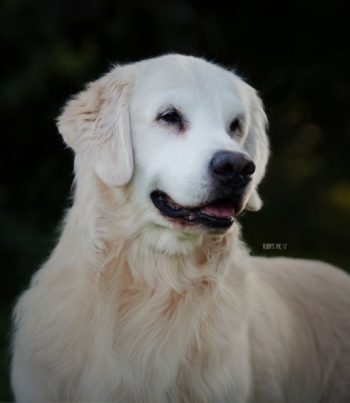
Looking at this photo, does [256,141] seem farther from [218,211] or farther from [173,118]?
[218,211]

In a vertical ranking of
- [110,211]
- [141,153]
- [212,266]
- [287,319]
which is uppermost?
[141,153]

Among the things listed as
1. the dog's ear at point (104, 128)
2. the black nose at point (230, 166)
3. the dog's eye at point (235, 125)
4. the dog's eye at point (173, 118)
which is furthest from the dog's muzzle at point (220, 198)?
the dog's eye at point (235, 125)

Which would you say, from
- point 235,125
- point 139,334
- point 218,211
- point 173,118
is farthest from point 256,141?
point 139,334

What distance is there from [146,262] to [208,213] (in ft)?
1.36

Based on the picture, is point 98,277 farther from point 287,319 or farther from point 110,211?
point 287,319

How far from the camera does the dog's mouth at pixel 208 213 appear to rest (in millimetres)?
3891

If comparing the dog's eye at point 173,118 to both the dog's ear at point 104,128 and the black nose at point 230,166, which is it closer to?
the dog's ear at point 104,128

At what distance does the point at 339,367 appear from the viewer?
505 cm

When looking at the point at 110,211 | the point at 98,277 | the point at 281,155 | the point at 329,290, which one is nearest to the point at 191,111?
the point at 110,211

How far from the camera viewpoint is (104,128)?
164 inches

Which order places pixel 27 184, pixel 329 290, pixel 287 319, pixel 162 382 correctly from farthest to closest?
1. pixel 27 184
2. pixel 329 290
3. pixel 287 319
4. pixel 162 382

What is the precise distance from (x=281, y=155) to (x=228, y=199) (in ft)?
25.6

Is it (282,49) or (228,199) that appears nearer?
(228,199)

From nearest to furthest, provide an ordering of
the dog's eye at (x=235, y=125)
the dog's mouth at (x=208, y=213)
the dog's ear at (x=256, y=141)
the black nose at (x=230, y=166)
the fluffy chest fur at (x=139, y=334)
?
1. the black nose at (x=230, y=166)
2. the dog's mouth at (x=208, y=213)
3. the fluffy chest fur at (x=139, y=334)
4. the dog's eye at (x=235, y=125)
5. the dog's ear at (x=256, y=141)
